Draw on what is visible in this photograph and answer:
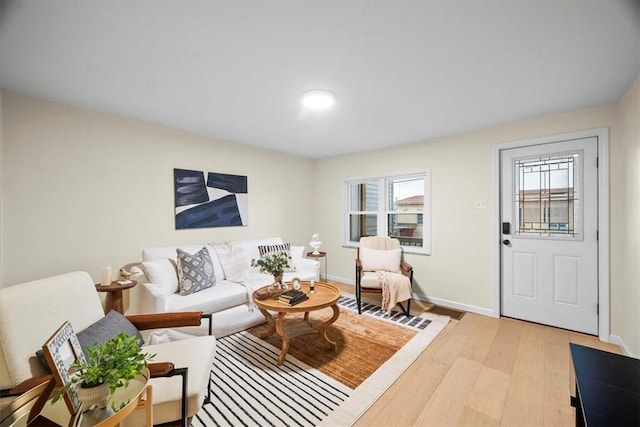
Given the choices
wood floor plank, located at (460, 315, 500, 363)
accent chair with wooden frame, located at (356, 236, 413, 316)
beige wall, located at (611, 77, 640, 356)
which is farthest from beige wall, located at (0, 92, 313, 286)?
beige wall, located at (611, 77, 640, 356)

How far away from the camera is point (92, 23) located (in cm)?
144

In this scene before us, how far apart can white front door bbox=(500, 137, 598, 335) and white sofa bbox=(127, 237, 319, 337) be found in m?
→ 2.51

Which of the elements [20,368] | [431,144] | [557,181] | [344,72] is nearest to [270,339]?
[20,368]

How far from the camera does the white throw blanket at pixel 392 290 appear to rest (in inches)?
123

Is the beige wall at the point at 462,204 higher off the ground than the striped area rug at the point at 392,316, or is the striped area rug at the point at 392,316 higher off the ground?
the beige wall at the point at 462,204

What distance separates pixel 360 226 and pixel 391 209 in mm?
683

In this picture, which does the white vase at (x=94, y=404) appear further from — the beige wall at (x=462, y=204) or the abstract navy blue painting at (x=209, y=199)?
the beige wall at (x=462, y=204)

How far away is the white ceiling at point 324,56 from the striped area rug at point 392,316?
7.58 feet

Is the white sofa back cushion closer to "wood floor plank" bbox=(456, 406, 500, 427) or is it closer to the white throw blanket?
the white throw blanket

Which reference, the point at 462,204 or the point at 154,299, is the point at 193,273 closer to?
the point at 154,299

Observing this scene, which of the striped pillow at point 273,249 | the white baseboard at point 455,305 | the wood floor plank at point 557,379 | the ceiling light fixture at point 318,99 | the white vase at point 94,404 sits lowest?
the wood floor plank at point 557,379

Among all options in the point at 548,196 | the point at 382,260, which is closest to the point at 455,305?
the point at 382,260

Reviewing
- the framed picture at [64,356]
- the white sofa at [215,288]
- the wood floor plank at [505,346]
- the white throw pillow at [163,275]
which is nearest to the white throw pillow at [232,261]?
the white sofa at [215,288]

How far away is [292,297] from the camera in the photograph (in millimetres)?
2299
